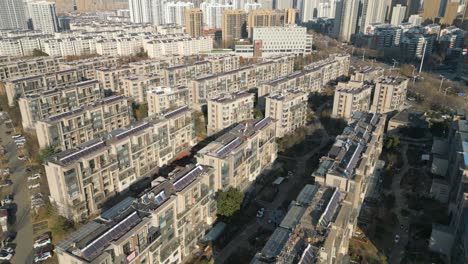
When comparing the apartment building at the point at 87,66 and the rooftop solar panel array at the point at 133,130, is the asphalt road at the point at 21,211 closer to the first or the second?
the rooftop solar panel array at the point at 133,130

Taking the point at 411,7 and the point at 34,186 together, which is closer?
the point at 34,186

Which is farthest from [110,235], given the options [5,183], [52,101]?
[52,101]

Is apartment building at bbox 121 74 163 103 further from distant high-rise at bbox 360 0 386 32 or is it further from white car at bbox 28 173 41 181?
distant high-rise at bbox 360 0 386 32

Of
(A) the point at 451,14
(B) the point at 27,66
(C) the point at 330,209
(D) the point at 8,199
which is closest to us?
(C) the point at 330,209

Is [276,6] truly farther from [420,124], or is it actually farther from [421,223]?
[421,223]

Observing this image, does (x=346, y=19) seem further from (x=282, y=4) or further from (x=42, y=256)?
(x=42, y=256)

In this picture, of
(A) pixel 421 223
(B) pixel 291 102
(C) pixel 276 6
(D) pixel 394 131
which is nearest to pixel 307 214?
(A) pixel 421 223

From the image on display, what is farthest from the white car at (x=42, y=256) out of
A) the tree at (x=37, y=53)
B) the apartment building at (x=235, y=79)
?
the tree at (x=37, y=53)
